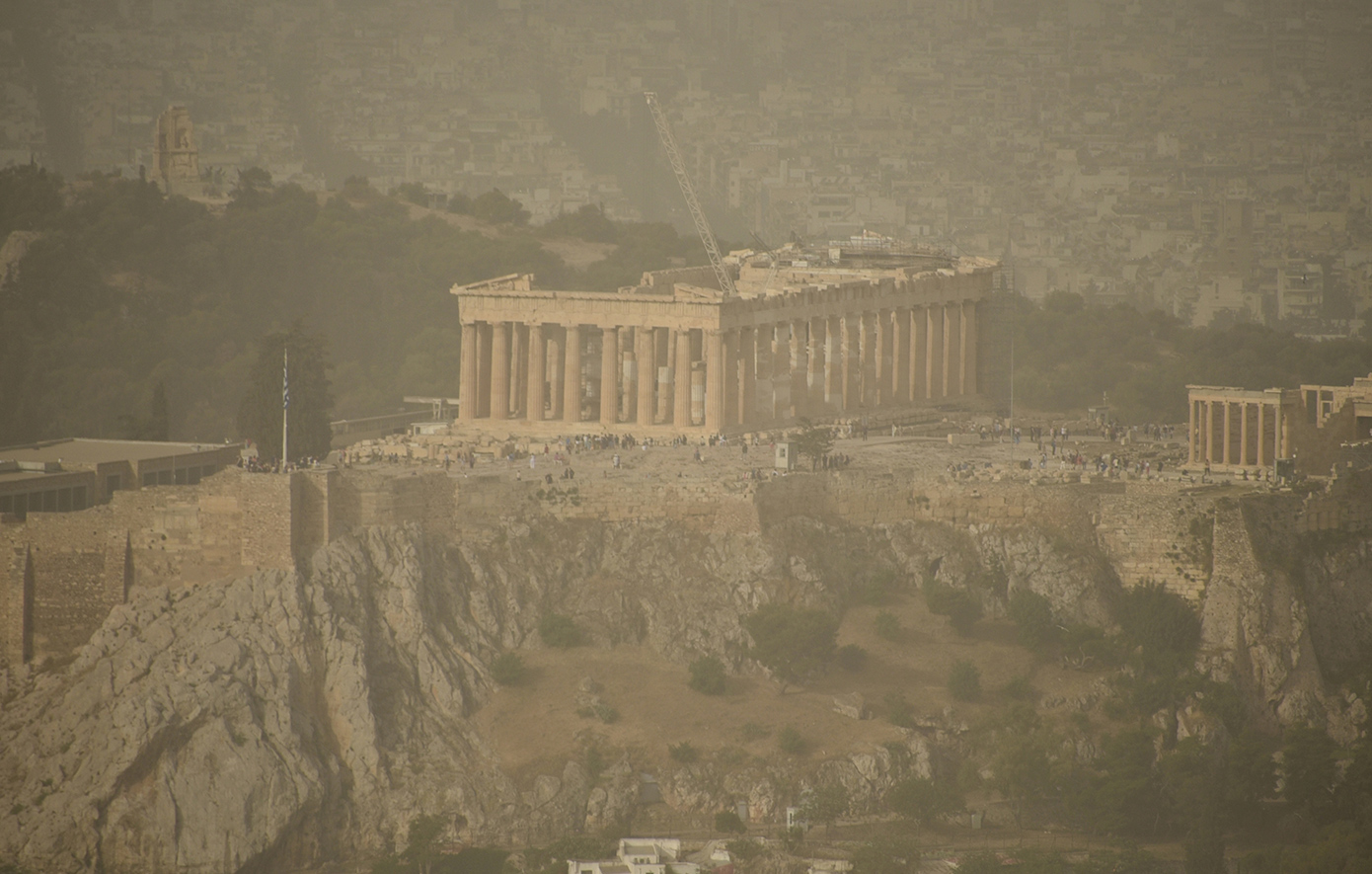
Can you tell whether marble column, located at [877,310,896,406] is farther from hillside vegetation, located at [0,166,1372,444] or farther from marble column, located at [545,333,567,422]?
marble column, located at [545,333,567,422]

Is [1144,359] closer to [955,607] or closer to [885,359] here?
[885,359]

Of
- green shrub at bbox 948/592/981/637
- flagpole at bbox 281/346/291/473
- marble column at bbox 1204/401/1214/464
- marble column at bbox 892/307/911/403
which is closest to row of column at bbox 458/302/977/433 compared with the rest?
marble column at bbox 892/307/911/403

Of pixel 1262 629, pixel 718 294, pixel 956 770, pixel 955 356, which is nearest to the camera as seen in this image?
A: pixel 956 770

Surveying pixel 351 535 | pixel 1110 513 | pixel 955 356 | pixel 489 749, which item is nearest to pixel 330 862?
pixel 489 749

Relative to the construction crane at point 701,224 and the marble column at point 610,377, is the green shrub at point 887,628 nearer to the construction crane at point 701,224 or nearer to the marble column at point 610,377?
the marble column at point 610,377

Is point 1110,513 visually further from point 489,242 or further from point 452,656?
point 489,242

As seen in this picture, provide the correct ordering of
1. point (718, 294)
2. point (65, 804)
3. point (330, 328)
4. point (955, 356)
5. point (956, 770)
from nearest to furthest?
1. point (65, 804)
2. point (956, 770)
3. point (718, 294)
4. point (955, 356)
5. point (330, 328)

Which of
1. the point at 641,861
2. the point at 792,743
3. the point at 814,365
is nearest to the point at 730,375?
the point at 814,365
